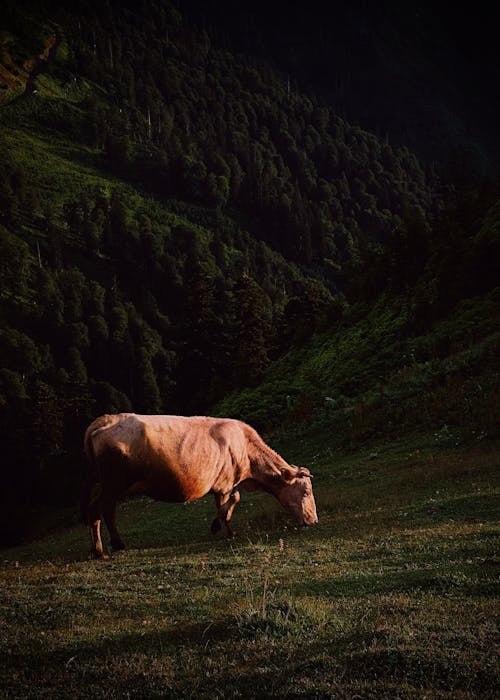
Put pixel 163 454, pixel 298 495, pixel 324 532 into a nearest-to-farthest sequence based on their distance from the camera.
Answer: pixel 163 454
pixel 324 532
pixel 298 495

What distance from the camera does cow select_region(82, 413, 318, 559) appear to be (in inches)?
577

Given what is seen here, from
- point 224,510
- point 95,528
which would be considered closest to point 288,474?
point 224,510

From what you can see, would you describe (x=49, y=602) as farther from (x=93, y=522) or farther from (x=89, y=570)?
(x=93, y=522)

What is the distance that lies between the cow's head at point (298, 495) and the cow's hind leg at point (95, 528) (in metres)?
5.34

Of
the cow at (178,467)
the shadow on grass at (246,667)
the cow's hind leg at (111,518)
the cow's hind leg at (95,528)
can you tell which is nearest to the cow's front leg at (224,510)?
the cow at (178,467)

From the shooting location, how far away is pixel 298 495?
1738 cm

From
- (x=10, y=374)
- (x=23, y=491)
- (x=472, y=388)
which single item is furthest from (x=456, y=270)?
(x=10, y=374)

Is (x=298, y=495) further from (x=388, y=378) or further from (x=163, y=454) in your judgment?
(x=388, y=378)

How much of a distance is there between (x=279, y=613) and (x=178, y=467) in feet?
25.2

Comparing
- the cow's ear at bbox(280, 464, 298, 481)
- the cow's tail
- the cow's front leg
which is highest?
the cow's tail

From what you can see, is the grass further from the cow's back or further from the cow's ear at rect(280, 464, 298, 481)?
the cow's back

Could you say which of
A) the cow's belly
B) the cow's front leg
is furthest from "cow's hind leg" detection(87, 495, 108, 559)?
the cow's front leg

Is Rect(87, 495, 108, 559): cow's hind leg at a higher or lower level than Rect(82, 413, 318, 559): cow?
lower

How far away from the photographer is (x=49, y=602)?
9703mm
